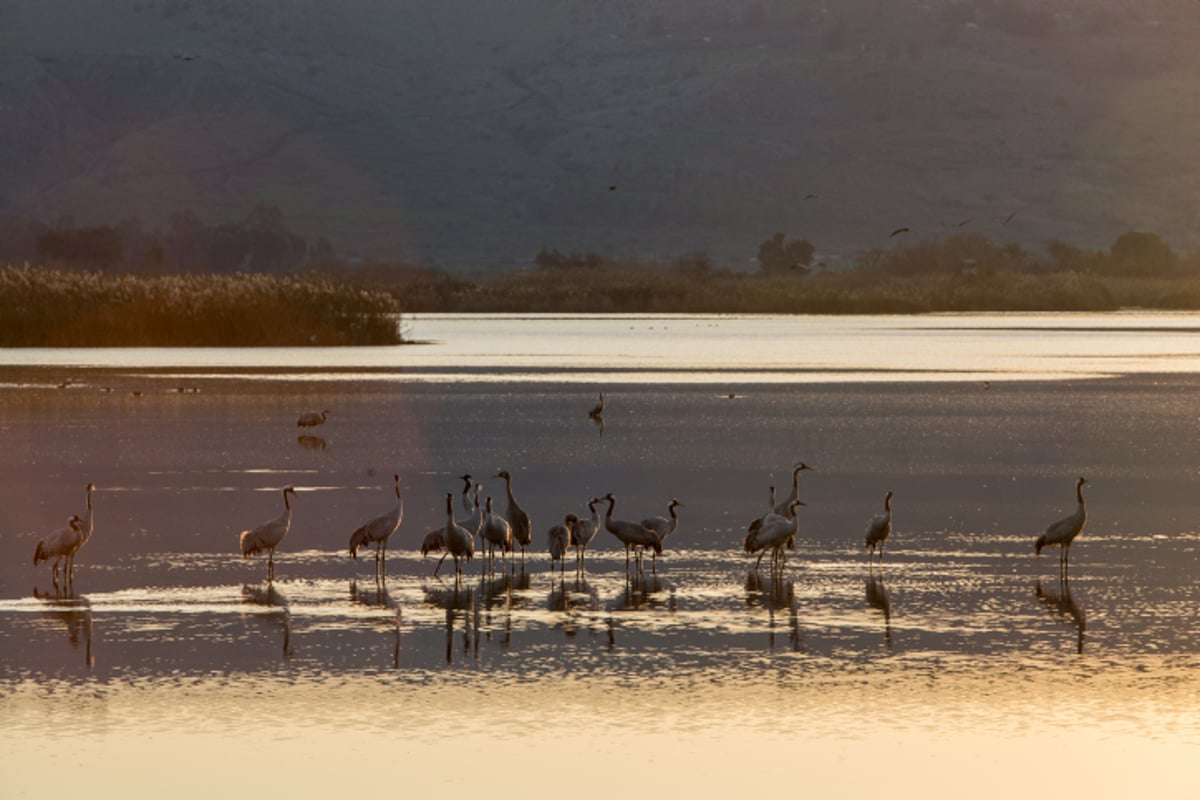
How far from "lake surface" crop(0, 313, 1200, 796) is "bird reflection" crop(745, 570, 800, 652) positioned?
51mm

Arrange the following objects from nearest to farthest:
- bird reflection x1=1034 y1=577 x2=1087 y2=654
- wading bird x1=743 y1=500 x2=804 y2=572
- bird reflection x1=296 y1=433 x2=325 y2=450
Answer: bird reflection x1=1034 y1=577 x2=1087 y2=654
wading bird x1=743 y1=500 x2=804 y2=572
bird reflection x1=296 y1=433 x2=325 y2=450

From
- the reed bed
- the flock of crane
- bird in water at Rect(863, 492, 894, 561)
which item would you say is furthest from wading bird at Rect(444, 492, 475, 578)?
the reed bed

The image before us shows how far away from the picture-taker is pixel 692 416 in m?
35.2

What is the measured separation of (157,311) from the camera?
5831 cm

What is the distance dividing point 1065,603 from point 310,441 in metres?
16.2

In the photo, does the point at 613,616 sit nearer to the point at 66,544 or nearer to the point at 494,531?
the point at 494,531

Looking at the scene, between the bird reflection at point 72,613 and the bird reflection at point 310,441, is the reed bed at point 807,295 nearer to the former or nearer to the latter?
the bird reflection at point 310,441

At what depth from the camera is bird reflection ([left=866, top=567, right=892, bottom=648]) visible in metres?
14.8

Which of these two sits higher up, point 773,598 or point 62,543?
point 62,543

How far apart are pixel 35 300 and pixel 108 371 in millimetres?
10805

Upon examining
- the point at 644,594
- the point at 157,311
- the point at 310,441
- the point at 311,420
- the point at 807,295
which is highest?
the point at 807,295

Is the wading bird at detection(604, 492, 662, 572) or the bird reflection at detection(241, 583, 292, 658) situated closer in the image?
the bird reflection at detection(241, 583, 292, 658)

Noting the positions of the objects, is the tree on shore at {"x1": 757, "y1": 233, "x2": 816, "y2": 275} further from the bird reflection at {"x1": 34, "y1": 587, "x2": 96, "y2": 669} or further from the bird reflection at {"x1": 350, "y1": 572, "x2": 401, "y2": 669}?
the bird reflection at {"x1": 34, "y1": 587, "x2": 96, "y2": 669}

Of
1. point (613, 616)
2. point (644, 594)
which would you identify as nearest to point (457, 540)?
point (644, 594)
